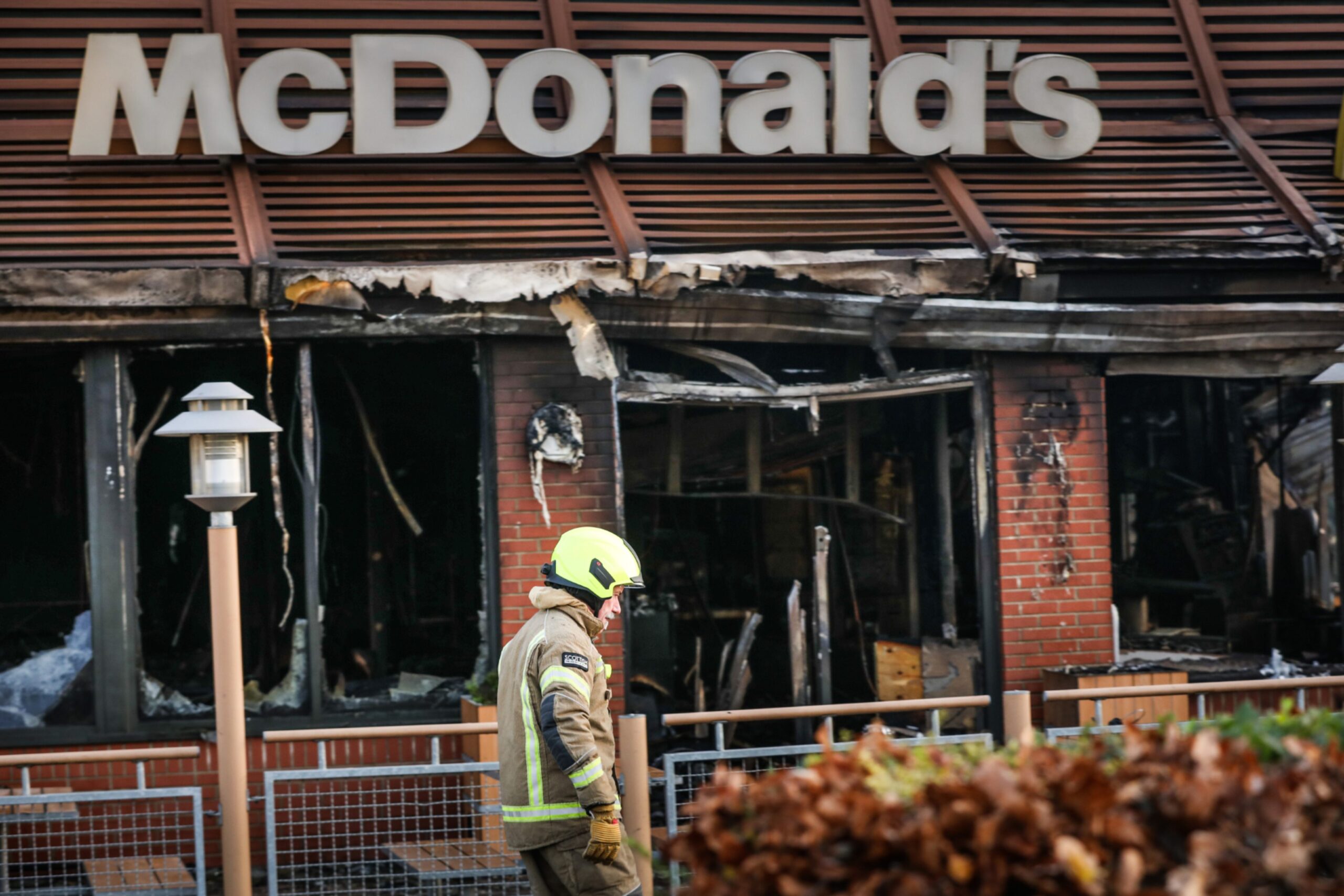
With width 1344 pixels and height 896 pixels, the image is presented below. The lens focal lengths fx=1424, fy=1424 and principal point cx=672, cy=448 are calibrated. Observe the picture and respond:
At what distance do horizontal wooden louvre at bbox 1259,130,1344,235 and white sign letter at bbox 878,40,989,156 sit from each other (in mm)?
1966

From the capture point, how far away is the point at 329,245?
7.46 metres

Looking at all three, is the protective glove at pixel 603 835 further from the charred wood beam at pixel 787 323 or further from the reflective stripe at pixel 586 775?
the charred wood beam at pixel 787 323

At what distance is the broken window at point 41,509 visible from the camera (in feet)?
26.8

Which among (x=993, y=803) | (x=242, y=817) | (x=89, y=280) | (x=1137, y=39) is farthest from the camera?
(x=1137, y=39)

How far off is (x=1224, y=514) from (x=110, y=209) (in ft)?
26.0

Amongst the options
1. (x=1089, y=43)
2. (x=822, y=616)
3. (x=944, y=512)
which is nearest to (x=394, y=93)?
(x=822, y=616)

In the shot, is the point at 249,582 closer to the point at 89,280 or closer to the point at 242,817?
the point at 89,280

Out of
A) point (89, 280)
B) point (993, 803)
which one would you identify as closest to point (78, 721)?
point (89, 280)

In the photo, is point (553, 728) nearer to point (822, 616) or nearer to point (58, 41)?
point (822, 616)

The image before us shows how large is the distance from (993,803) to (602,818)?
2.44 m

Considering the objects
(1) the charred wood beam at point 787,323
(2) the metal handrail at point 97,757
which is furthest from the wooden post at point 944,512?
(2) the metal handrail at point 97,757

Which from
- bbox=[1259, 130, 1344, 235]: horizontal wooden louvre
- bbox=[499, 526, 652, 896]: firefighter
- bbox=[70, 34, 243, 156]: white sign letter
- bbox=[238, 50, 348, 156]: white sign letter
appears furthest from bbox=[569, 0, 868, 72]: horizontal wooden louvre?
bbox=[499, 526, 652, 896]: firefighter

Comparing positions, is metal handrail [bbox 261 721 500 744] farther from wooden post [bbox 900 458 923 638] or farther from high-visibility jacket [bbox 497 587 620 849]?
wooden post [bbox 900 458 923 638]

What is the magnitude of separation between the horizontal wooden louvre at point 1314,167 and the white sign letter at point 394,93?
4820 mm
